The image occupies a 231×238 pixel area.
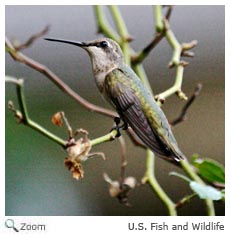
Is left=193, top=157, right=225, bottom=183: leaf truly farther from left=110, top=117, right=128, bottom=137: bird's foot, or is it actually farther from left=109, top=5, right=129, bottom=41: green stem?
left=109, top=5, right=129, bottom=41: green stem

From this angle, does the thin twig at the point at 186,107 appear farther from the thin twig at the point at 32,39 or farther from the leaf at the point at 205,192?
the thin twig at the point at 32,39

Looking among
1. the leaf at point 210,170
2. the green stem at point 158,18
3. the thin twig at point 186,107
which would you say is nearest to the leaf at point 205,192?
the leaf at point 210,170

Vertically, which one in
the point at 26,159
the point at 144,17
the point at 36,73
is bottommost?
the point at 26,159

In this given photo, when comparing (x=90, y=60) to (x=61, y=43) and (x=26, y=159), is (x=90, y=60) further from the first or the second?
(x=26, y=159)

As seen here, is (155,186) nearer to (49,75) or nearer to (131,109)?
(131,109)
